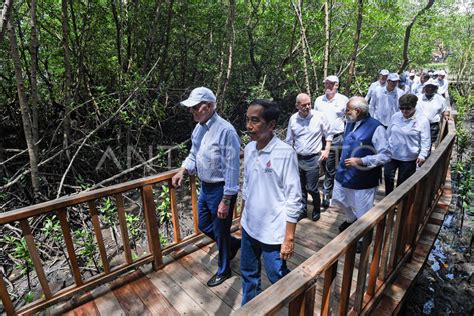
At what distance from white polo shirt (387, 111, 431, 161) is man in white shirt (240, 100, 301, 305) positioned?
2.35 meters

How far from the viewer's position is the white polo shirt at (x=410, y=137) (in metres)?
3.60

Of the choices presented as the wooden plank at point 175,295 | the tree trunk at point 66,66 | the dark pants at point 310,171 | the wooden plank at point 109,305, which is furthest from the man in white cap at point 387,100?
the tree trunk at point 66,66

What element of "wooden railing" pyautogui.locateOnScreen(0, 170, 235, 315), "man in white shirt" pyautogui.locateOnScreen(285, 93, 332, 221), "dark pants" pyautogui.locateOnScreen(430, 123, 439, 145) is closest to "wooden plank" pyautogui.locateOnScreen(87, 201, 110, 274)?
"wooden railing" pyautogui.locateOnScreen(0, 170, 235, 315)

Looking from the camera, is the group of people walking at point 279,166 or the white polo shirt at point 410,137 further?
the white polo shirt at point 410,137

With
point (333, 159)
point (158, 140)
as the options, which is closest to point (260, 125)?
point (333, 159)

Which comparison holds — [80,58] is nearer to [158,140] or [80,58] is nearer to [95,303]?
[158,140]

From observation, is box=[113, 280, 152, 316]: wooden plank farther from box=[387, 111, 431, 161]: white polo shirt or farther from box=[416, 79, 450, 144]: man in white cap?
box=[416, 79, 450, 144]: man in white cap

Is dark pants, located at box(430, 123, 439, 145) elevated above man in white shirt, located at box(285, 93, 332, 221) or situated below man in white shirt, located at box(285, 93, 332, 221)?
below

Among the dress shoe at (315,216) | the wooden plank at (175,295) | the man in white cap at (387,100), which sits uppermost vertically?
the man in white cap at (387,100)

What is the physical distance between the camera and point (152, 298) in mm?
2631

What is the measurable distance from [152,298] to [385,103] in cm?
538

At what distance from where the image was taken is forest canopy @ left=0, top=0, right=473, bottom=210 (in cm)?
505

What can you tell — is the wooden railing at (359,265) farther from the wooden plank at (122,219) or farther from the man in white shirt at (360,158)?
the wooden plank at (122,219)

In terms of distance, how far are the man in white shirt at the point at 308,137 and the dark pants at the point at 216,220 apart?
5.07 ft
